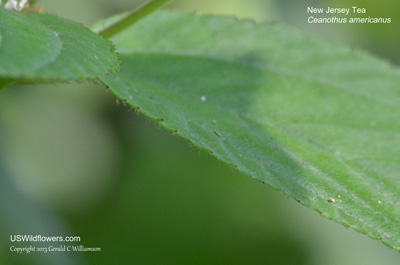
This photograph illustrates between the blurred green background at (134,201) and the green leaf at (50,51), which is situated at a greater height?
the green leaf at (50,51)

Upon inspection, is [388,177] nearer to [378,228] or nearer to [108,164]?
[378,228]

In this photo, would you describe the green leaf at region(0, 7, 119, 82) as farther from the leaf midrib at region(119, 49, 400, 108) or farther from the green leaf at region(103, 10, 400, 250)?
the leaf midrib at region(119, 49, 400, 108)

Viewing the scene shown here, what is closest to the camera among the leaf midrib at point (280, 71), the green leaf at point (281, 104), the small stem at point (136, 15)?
the green leaf at point (281, 104)

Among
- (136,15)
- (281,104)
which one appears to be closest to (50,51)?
(136,15)

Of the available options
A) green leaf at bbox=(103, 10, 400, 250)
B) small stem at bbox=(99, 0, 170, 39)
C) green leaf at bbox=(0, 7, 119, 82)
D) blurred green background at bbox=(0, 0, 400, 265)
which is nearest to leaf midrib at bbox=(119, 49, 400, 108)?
green leaf at bbox=(103, 10, 400, 250)

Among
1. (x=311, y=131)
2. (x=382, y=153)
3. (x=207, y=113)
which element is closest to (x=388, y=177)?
(x=382, y=153)

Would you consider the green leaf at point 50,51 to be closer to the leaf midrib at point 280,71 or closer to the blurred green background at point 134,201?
the leaf midrib at point 280,71

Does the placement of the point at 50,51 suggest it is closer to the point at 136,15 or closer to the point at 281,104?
the point at 136,15

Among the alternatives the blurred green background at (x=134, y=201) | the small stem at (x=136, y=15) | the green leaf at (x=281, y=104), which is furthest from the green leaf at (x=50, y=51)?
the blurred green background at (x=134, y=201)
